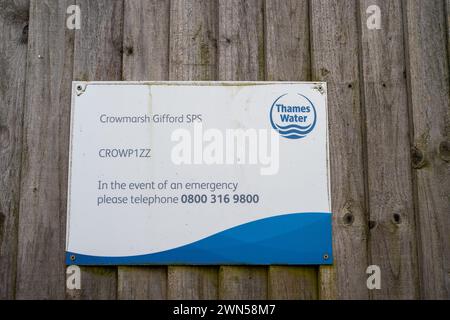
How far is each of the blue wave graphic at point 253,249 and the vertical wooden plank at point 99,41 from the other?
2.52ft

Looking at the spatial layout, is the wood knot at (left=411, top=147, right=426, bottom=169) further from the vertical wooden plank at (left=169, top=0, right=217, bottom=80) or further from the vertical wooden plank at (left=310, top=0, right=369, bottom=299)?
the vertical wooden plank at (left=169, top=0, right=217, bottom=80)

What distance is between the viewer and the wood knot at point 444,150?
1755mm

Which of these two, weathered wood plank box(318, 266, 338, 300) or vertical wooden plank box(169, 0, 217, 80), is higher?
vertical wooden plank box(169, 0, 217, 80)

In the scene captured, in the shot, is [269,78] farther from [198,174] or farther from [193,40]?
[198,174]

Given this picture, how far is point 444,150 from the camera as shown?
176 cm

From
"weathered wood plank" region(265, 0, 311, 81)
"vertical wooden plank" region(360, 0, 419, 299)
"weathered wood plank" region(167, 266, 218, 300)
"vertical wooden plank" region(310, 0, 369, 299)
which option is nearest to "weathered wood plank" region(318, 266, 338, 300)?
"vertical wooden plank" region(310, 0, 369, 299)

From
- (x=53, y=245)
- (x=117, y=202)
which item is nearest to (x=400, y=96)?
(x=117, y=202)

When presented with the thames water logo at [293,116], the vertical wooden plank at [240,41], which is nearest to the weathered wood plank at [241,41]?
the vertical wooden plank at [240,41]

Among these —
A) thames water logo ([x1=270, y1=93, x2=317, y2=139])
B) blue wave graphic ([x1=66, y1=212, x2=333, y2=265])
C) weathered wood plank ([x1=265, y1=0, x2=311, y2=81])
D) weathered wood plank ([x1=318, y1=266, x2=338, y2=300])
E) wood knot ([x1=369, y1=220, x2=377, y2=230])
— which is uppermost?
Result: weathered wood plank ([x1=265, y1=0, x2=311, y2=81])

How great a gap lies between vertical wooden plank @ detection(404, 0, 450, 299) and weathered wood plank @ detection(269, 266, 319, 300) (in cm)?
44

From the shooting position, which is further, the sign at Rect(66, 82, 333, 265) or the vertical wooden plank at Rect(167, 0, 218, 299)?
the vertical wooden plank at Rect(167, 0, 218, 299)

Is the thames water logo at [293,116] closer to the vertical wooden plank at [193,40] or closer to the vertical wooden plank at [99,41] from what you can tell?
the vertical wooden plank at [193,40]

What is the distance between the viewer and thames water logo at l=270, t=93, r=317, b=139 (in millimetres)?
1739

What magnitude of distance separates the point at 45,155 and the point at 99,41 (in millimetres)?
537
